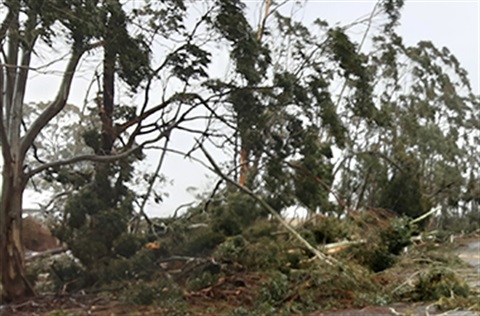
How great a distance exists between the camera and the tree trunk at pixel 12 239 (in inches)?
234

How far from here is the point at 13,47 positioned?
5785 mm

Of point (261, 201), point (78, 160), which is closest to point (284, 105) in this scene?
point (261, 201)

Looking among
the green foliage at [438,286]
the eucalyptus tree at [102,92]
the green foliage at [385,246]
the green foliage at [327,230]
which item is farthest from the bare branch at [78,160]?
the green foliage at [438,286]

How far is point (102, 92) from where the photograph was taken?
663 cm

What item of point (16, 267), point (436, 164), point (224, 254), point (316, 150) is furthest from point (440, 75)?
point (16, 267)

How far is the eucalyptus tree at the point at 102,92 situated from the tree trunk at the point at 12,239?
1cm

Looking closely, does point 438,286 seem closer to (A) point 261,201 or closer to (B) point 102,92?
(A) point 261,201

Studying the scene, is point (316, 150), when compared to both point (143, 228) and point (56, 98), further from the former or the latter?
point (56, 98)

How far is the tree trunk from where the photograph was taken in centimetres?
595

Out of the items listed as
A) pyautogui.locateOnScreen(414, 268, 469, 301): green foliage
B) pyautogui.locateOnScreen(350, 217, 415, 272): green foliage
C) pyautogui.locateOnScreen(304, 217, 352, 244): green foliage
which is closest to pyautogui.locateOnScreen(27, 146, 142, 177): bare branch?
pyautogui.locateOnScreen(304, 217, 352, 244): green foliage

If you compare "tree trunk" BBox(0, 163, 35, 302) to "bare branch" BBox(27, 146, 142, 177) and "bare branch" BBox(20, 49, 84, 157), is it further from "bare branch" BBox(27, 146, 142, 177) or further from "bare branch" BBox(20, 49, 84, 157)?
"bare branch" BBox(20, 49, 84, 157)

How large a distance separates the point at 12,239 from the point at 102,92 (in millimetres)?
2026

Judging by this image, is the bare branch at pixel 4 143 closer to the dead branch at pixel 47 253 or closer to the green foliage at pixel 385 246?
the dead branch at pixel 47 253

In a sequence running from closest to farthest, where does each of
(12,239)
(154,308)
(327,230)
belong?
(154,308)
(12,239)
(327,230)
